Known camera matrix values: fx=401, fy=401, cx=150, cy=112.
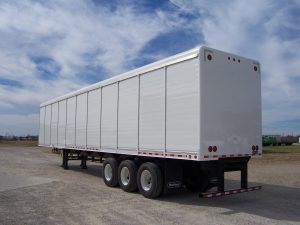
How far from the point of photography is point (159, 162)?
1133 cm

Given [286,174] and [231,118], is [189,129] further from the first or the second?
[286,174]

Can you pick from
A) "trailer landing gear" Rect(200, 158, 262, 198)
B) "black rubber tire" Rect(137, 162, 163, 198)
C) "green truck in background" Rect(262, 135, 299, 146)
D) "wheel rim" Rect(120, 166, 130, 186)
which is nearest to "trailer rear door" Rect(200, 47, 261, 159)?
"trailer landing gear" Rect(200, 158, 262, 198)

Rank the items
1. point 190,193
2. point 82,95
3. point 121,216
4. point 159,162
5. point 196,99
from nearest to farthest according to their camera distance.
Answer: point 121,216, point 196,99, point 159,162, point 190,193, point 82,95

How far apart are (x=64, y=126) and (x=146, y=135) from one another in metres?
8.78

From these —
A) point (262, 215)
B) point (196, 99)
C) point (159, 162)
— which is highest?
point (196, 99)

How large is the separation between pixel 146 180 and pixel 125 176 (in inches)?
55.7

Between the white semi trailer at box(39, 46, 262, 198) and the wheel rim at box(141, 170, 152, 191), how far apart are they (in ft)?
0.09

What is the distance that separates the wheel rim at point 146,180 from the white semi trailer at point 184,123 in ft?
0.09

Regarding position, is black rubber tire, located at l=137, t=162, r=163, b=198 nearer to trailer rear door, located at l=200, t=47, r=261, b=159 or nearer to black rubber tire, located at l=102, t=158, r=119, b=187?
trailer rear door, located at l=200, t=47, r=261, b=159

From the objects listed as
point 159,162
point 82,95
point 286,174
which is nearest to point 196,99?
point 159,162

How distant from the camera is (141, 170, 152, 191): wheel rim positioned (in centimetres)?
1144

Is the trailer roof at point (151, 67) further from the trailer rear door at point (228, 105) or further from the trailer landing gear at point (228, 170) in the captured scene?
the trailer landing gear at point (228, 170)

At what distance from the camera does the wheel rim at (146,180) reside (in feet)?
37.5

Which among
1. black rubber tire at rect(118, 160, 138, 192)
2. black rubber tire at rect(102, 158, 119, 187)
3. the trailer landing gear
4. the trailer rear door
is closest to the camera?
the trailer rear door
